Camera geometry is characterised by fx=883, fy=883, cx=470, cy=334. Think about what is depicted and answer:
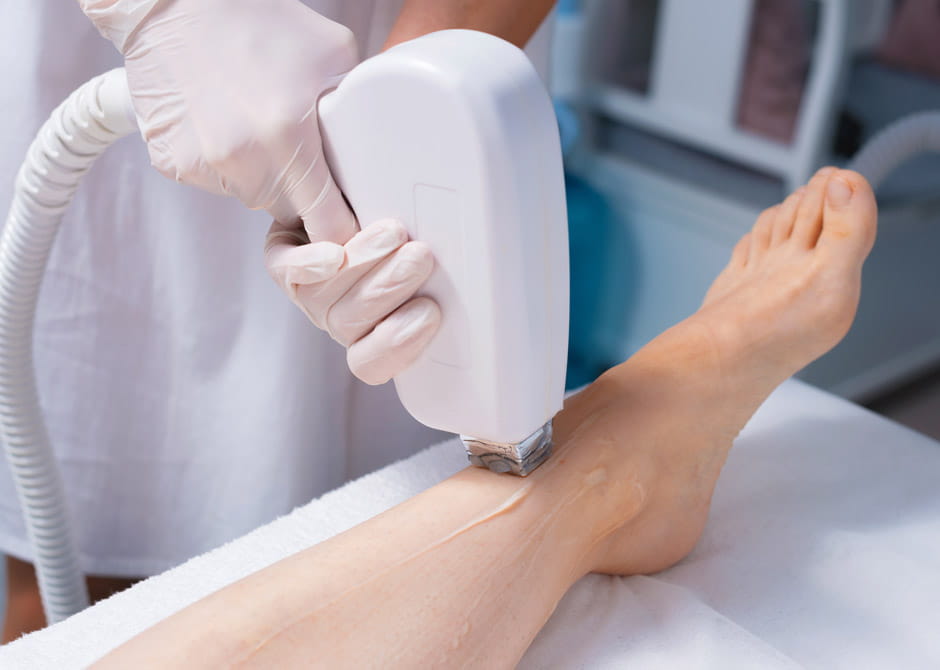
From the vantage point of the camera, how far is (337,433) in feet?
3.70

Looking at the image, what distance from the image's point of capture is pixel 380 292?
2.02 feet

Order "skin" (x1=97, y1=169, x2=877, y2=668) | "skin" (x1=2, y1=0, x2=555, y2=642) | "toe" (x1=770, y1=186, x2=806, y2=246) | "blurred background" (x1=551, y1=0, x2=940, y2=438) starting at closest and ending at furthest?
"skin" (x1=97, y1=169, x2=877, y2=668) < "skin" (x1=2, y1=0, x2=555, y2=642) < "toe" (x1=770, y1=186, x2=806, y2=246) < "blurred background" (x1=551, y1=0, x2=940, y2=438)

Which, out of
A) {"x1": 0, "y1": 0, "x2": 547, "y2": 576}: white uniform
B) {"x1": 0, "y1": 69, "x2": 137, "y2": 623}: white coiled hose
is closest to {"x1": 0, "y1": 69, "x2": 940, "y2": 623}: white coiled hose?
{"x1": 0, "y1": 69, "x2": 137, "y2": 623}: white coiled hose

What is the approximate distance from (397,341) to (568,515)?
0.26 meters

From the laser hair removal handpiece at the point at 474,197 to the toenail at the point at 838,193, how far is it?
0.56m

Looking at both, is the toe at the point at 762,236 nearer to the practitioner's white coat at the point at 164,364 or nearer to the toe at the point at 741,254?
the toe at the point at 741,254

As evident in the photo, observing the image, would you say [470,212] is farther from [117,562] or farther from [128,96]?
[117,562]

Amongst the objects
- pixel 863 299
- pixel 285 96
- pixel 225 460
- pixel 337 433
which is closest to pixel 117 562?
pixel 225 460

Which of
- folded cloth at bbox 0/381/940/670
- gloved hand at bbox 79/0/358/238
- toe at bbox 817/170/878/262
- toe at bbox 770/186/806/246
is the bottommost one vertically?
folded cloth at bbox 0/381/940/670

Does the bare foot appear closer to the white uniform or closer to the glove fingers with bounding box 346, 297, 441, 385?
the glove fingers with bounding box 346, 297, 441, 385

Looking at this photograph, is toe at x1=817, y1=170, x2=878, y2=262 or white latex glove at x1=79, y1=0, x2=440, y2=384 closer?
white latex glove at x1=79, y1=0, x2=440, y2=384

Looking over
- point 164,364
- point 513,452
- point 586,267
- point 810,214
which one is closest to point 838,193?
point 810,214

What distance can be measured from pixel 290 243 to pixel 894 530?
676 millimetres

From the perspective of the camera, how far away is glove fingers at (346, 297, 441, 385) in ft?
2.03
